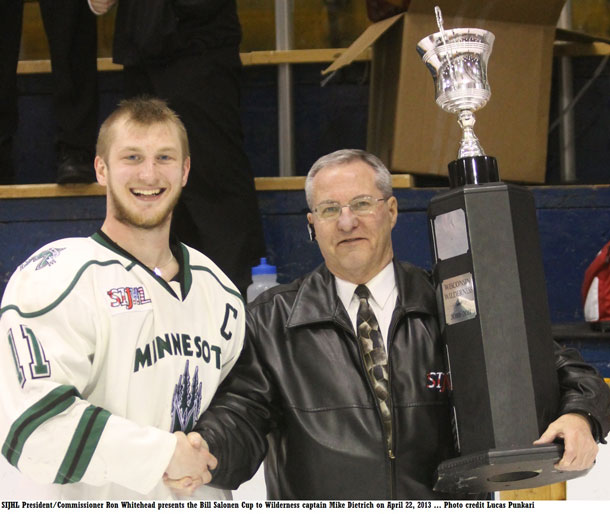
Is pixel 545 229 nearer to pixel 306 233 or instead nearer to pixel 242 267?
pixel 306 233

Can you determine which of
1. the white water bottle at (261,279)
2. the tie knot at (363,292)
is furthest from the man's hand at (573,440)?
the white water bottle at (261,279)

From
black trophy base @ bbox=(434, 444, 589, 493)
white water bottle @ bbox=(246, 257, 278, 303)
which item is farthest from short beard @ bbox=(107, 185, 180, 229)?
white water bottle @ bbox=(246, 257, 278, 303)

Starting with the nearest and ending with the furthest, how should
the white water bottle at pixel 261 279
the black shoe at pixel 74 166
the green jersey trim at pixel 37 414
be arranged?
the green jersey trim at pixel 37 414 < the white water bottle at pixel 261 279 < the black shoe at pixel 74 166

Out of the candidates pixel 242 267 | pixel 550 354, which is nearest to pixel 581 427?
pixel 550 354

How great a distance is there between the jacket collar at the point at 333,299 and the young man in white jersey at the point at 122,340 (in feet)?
0.49

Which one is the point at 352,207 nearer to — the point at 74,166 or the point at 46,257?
the point at 46,257

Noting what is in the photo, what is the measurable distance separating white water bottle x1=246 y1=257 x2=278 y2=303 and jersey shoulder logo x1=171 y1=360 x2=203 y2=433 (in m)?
0.96

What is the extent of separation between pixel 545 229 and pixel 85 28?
4.70 feet

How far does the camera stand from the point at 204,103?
2.24 m

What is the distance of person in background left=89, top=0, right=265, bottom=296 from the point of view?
86.8 inches

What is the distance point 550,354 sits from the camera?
4.75 feet

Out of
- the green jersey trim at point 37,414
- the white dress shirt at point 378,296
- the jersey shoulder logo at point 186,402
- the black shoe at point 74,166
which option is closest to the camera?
the green jersey trim at point 37,414

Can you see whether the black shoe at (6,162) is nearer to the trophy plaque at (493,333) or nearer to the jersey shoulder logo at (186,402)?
the jersey shoulder logo at (186,402)

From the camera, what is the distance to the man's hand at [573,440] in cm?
136
